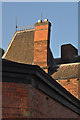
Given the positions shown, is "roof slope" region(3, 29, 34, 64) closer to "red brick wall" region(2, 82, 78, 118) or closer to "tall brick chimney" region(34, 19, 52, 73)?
"tall brick chimney" region(34, 19, 52, 73)

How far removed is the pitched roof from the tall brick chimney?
3.06 ft

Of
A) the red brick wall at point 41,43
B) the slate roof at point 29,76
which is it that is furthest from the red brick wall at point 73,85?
the slate roof at point 29,76

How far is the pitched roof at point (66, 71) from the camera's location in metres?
21.6

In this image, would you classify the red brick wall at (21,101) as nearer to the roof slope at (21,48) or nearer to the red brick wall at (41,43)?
the red brick wall at (41,43)

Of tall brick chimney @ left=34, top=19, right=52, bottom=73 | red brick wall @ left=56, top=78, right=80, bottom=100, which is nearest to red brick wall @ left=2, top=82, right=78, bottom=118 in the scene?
red brick wall @ left=56, top=78, right=80, bottom=100

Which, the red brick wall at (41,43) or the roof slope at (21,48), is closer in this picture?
the red brick wall at (41,43)

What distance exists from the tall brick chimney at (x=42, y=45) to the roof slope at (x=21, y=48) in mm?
1021

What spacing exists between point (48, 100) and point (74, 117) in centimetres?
448

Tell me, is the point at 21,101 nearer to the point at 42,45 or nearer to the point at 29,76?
the point at 29,76

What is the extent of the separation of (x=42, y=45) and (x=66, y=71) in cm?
298

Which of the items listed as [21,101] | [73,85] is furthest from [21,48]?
[21,101]

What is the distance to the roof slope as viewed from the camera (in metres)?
23.9

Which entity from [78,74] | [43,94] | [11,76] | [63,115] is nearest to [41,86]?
[43,94]

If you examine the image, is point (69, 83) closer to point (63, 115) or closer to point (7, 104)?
point (63, 115)
